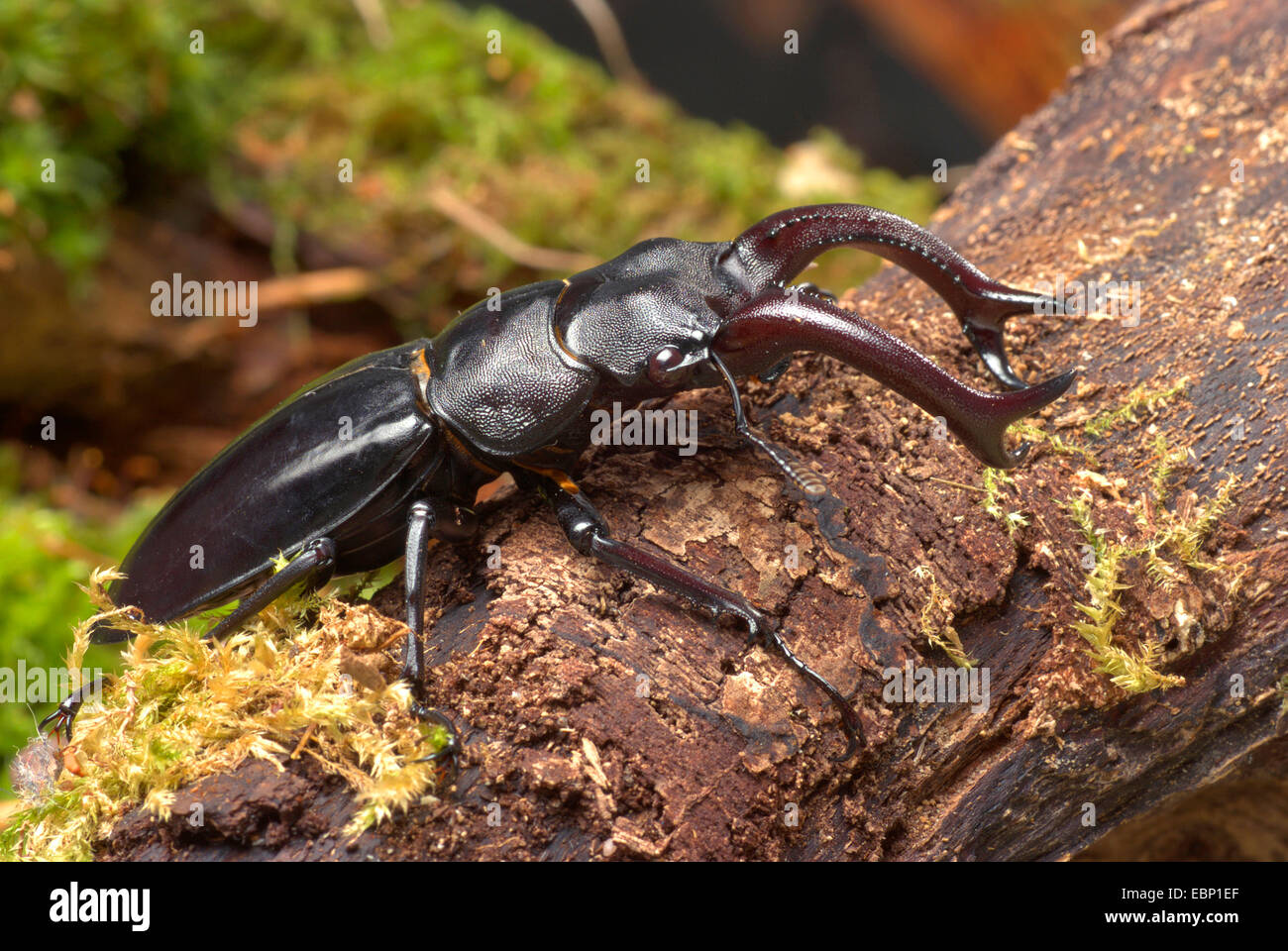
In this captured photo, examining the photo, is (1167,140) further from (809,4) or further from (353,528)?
(809,4)

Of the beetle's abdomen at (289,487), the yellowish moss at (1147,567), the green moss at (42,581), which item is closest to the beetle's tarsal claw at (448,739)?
the beetle's abdomen at (289,487)

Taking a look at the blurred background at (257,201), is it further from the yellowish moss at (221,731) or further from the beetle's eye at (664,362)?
the beetle's eye at (664,362)

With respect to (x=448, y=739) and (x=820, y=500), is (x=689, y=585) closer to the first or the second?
(x=820, y=500)

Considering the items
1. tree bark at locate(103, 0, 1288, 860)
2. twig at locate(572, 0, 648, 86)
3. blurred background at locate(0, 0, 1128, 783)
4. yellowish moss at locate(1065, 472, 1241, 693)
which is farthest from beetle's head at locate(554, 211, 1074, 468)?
twig at locate(572, 0, 648, 86)

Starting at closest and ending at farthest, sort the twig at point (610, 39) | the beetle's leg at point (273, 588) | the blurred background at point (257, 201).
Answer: the beetle's leg at point (273, 588)
the blurred background at point (257, 201)
the twig at point (610, 39)

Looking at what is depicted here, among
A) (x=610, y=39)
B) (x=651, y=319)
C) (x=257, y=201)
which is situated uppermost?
(x=610, y=39)

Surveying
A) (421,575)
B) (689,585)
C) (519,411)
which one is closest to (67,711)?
(421,575)

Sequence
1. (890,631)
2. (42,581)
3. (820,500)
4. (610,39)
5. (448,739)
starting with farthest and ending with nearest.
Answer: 1. (610,39)
2. (42,581)
3. (820,500)
4. (890,631)
5. (448,739)

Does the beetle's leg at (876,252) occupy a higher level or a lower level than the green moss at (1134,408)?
higher

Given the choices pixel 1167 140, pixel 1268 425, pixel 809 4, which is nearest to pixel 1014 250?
pixel 1167 140
